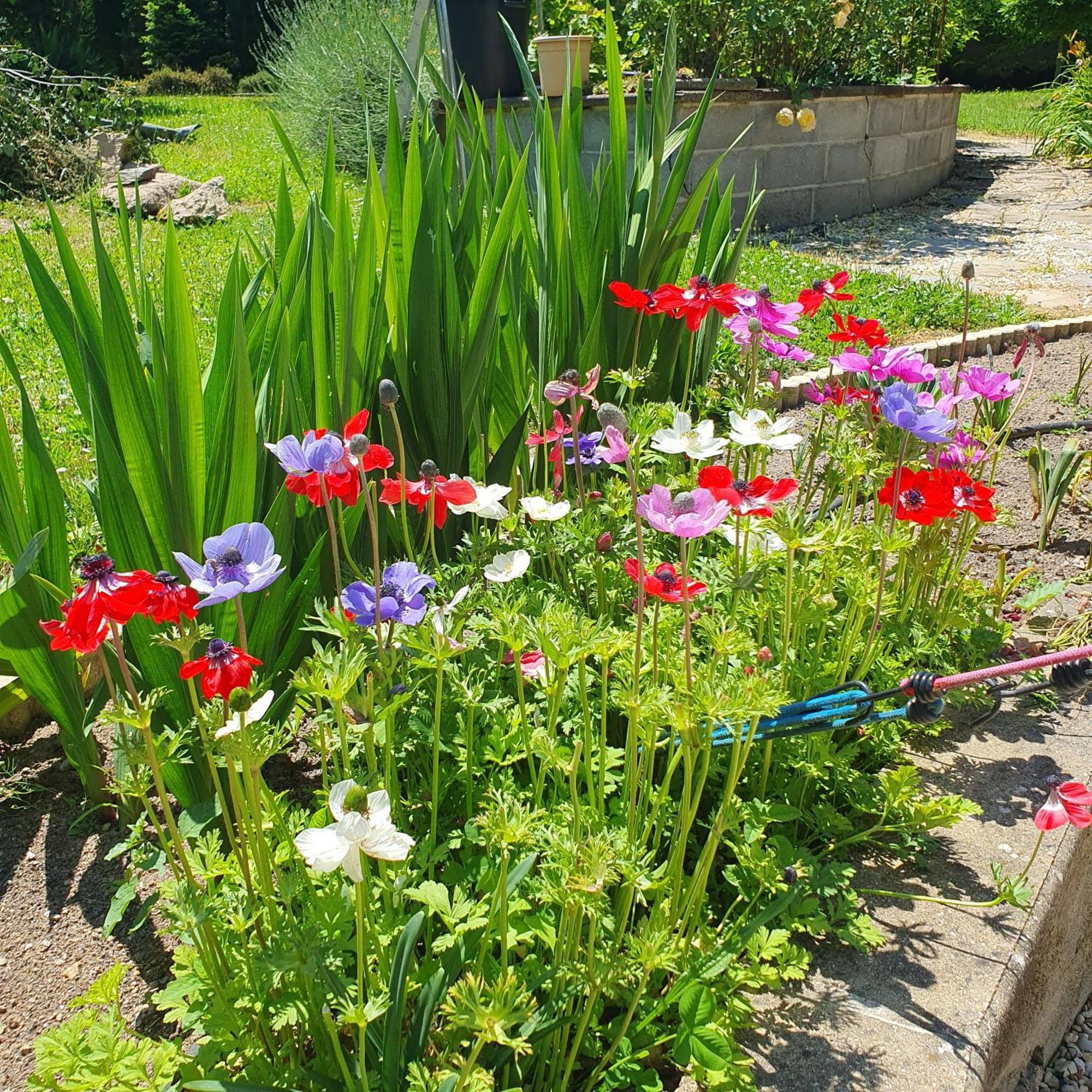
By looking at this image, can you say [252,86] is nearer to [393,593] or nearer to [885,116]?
[885,116]

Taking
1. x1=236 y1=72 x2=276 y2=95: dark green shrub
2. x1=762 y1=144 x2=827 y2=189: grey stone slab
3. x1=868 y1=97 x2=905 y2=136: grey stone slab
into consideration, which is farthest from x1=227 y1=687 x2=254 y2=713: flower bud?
x1=236 y1=72 x2=276 y2=95: dark green shrub

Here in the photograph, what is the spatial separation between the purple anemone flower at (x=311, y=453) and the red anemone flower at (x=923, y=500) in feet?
2.48

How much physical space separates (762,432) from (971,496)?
0.35m

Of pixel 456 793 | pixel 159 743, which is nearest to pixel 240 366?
pixel 159 743

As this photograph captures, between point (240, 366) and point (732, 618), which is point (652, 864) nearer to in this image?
point (732, 618)

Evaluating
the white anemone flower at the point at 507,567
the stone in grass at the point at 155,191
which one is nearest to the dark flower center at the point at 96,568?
the white anemone flower at the point at 507,567

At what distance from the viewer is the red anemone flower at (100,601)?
875 millimetres

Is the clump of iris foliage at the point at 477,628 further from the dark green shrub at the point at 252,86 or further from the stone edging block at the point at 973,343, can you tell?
the dark green shrub at the point at 252,86

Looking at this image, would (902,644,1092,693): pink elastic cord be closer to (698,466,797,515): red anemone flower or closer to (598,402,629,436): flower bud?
(698,466,797,515): red anemone flower

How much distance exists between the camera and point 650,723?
1.12 meters

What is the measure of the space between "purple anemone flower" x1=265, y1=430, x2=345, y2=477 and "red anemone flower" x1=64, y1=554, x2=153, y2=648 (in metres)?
0.24

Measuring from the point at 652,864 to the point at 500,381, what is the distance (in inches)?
40.4

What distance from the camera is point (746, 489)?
1.26m

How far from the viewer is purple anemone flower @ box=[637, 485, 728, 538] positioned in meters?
1.00
